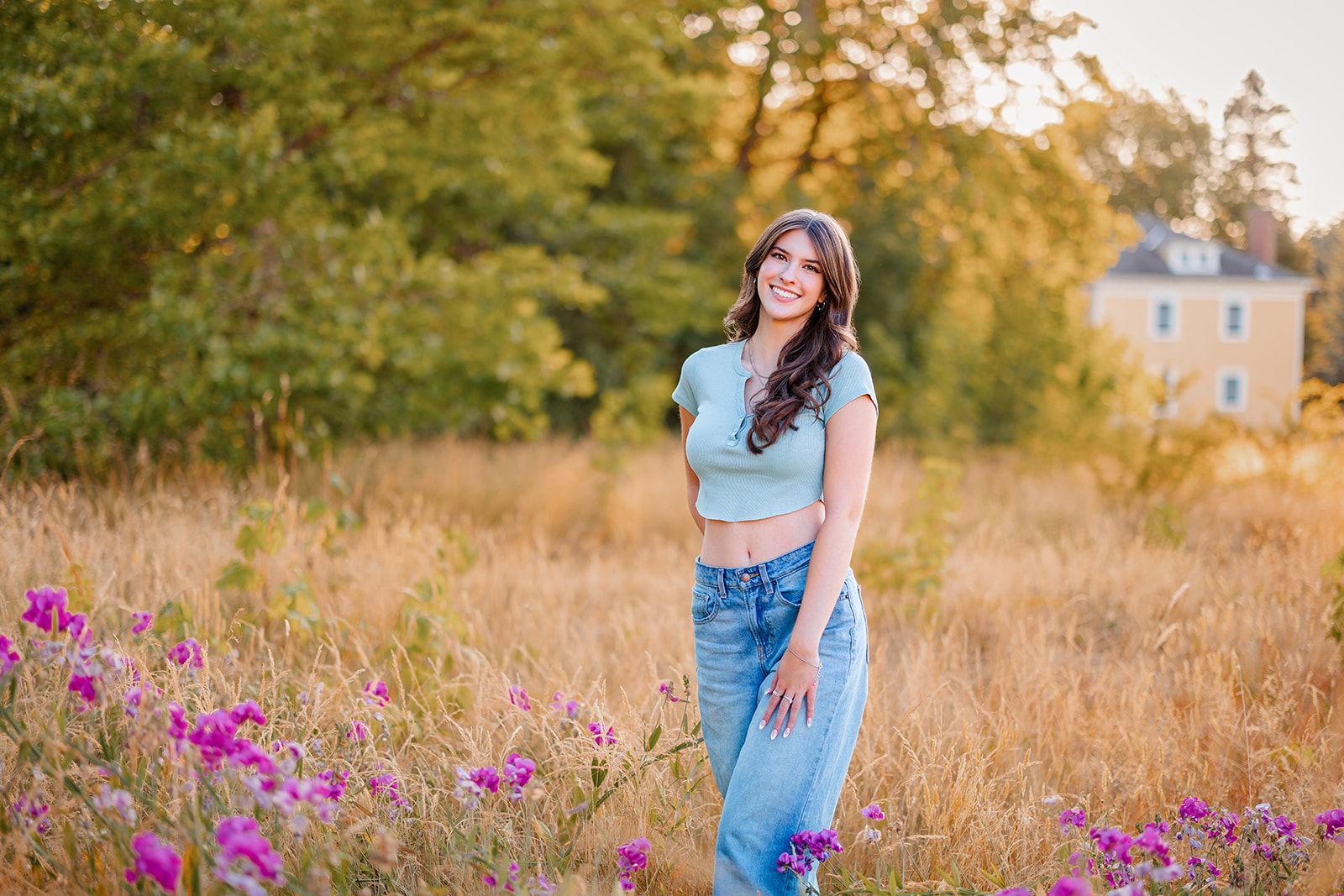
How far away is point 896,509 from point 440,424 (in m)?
6.27

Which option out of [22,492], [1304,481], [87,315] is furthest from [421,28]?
[1304,481]

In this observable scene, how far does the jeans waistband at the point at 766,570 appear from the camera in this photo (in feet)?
7.73

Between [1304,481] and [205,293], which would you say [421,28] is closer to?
[205,293]

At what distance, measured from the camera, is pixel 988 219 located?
1213cm

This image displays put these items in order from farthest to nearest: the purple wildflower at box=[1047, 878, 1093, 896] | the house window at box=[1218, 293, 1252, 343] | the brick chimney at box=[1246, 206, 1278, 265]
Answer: the brick chimney at box=[1246, 206, 1278, 265] < the house window at box=[1218, 293, 1252, 343] < the purple wildflower at box=[1047, 878, 1093, 896]

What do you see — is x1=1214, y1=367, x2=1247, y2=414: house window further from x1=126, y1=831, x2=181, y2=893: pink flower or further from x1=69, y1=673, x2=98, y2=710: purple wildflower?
x1=126, y1=831, x2=181, y2=893: pink flower

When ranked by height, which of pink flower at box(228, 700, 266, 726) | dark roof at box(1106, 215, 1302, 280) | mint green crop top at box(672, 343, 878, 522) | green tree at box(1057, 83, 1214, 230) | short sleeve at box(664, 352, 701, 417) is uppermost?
green tree at box(1057, 83, 1214, 230)

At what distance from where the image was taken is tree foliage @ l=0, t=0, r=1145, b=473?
5914mm

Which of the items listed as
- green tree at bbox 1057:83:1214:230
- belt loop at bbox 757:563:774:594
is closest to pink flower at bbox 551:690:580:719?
belt loop at bbox 757:563:774:594

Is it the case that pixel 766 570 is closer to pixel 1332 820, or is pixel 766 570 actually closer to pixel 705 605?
pixel 705 605

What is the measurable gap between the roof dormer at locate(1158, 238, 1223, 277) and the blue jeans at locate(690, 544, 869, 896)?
37667 mm

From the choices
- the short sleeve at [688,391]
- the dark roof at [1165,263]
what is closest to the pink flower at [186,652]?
the short sleeve at [688,391]

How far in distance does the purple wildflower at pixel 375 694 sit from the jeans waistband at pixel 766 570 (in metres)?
1.35

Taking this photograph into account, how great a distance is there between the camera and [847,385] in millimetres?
2383
